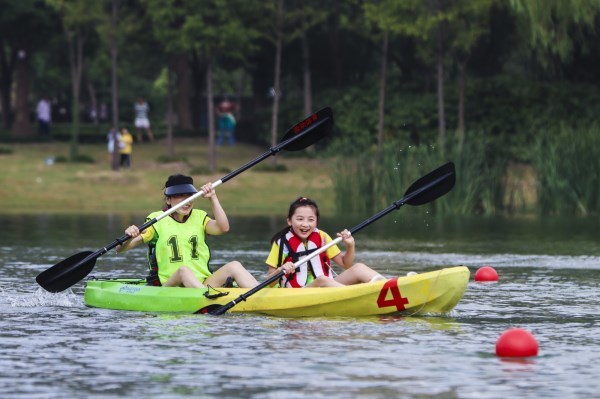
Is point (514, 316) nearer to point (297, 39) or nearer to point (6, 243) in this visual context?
point (6, 243)

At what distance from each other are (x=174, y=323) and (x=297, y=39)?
3587cm

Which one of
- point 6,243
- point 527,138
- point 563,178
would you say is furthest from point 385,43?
point 6,243

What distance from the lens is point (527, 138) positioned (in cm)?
4478

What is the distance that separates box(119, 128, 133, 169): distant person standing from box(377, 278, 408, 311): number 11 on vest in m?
30.0

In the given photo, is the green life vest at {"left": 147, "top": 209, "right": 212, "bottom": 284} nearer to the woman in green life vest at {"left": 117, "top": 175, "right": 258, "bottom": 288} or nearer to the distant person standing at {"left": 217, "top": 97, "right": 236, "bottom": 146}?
the woman in green life vest at {"left": 117, "top": 175, "right": 258, "bottom": 288}

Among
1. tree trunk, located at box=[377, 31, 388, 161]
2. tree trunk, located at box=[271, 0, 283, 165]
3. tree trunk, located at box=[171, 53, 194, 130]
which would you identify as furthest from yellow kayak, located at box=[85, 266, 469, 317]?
tree trunk, located at box=[171, 53, 194, 130]

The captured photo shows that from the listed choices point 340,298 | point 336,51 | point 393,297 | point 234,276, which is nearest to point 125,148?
point 336,51

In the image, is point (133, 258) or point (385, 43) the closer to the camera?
point (133, 258)

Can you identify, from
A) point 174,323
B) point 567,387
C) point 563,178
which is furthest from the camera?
point 563,178

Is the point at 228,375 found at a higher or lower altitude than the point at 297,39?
lower

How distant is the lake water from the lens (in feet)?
38.6

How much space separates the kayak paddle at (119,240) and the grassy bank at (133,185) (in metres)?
19.6

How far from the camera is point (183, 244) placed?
1686cm

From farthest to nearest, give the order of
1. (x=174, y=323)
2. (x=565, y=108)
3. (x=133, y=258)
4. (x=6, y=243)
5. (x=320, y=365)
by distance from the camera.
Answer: (x=565, y=108)
(x=6, y=243)
(x=133, y=258)
(x=174, y=323)
(x=320, y=365)
